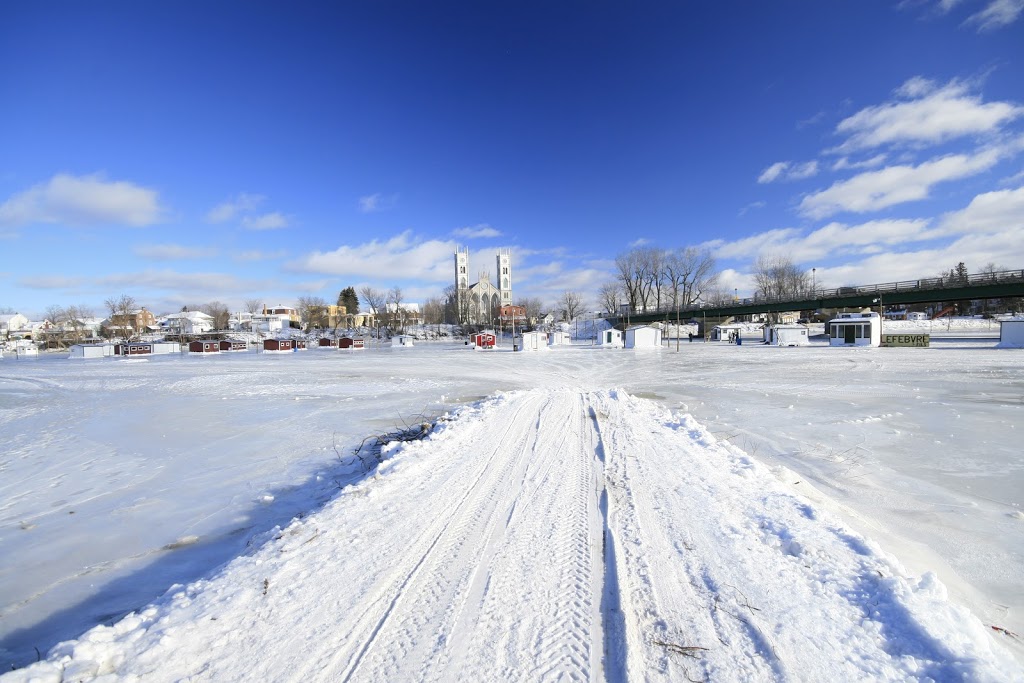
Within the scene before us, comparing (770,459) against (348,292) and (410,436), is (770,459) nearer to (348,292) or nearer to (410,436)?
(410,436)

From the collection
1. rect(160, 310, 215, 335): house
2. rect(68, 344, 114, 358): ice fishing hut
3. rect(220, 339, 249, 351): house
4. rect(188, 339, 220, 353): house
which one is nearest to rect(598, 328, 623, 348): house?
rect(188, 339, 220, 353): house

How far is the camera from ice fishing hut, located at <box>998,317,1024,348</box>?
3055 cm

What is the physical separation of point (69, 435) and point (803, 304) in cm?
6573

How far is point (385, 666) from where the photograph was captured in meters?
2.59

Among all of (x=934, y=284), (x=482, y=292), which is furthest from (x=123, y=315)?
(x=934, y=284)

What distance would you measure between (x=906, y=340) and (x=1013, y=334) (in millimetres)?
5843

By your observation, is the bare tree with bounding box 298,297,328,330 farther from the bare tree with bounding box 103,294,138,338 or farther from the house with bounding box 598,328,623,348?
the house with bounding box 598,328,623,348

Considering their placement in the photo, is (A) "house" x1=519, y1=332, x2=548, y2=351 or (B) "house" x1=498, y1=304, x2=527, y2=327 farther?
(B) "house" x1=498, y1=304, x2=527, y2=327

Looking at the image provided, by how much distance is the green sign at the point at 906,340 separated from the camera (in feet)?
113

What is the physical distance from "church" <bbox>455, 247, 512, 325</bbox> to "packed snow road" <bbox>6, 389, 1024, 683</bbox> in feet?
272

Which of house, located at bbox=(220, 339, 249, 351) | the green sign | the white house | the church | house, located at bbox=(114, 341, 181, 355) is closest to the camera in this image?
the green sign

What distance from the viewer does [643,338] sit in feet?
144

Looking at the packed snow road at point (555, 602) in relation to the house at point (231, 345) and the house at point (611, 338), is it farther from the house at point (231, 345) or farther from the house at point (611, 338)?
the house at point (231, 345)

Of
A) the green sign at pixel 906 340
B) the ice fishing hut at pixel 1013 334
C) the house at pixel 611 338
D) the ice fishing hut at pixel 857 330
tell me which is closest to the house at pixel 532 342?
the house at pixel 611 338
